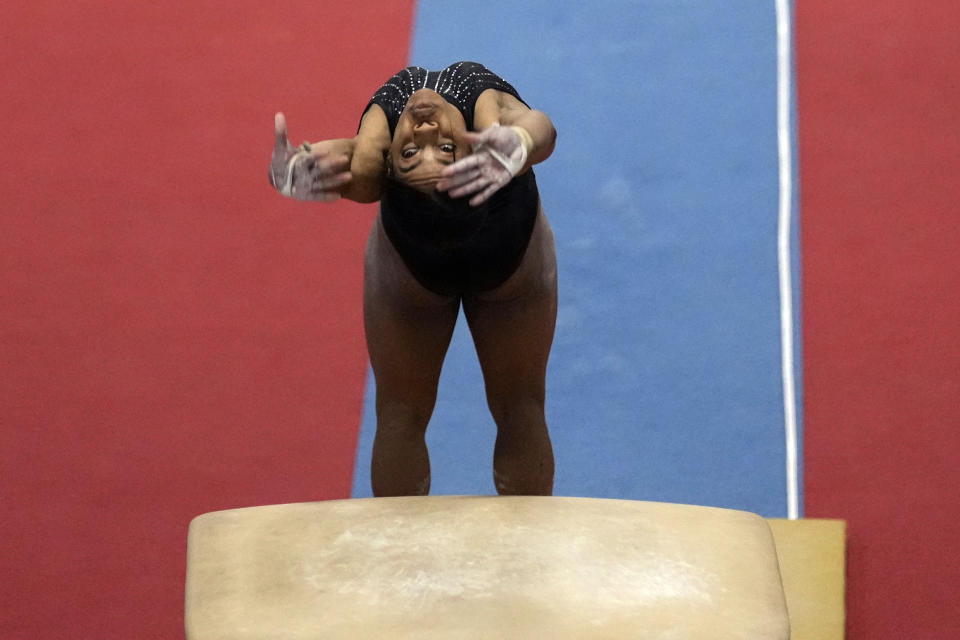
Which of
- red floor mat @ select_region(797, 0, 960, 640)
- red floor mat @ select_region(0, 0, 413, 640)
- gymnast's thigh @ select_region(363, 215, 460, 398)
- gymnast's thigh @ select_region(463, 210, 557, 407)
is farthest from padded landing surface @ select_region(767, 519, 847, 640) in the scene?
red floor mat @ select_region(0, 0, 413, 640)

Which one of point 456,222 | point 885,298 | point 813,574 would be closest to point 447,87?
point 456,222

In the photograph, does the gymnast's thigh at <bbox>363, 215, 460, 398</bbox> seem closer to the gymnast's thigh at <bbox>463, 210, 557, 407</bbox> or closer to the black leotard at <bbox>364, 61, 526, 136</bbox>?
the gymnast's thigh at <bbox>463, 210, 557, 407</bbox>

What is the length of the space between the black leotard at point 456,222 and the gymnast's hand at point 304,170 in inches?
5.9

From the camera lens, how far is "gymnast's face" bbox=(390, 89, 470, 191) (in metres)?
2.16

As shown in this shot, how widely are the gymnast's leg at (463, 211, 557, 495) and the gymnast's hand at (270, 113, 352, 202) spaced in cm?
40

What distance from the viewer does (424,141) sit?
7.13ft

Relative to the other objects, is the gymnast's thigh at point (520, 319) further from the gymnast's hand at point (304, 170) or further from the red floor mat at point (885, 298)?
the red floor mat at point (885, 298)

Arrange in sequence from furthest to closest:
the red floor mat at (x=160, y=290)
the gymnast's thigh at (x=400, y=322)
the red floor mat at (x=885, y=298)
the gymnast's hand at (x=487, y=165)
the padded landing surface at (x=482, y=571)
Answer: the red floor mat at (x=160, y=290) < the red floor mat at (x=885, y=298) < the gymnast's thigh at (x=400, y=322) < the gymnast's hand at (x=487, y=165) < the padded landing surface at (x=482, y=571)

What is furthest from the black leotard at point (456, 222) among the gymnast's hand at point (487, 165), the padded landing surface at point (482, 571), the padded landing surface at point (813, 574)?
the padded landing surface at point (813, 574)

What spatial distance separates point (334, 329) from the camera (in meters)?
3.49

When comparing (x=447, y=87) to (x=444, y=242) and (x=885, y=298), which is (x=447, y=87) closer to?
(x=444, y=242)

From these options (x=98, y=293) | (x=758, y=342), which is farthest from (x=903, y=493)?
(x=98, y=293)

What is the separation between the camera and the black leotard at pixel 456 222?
7.18 feet

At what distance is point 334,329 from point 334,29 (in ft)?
4.02
